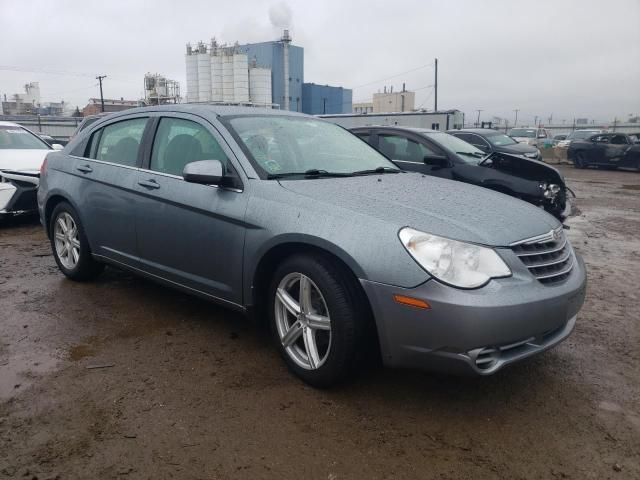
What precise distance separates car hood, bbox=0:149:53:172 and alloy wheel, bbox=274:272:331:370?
6.07m

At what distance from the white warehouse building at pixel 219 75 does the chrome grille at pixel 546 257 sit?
41421mm

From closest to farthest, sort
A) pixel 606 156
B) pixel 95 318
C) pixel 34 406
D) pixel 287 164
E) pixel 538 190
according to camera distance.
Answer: pixel 34 406, pixel 287 164, pixel 95 318, pixel 538 190, pixel 606 156

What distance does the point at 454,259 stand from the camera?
102 inches

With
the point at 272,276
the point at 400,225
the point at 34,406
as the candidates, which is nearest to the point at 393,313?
the point at 400,225

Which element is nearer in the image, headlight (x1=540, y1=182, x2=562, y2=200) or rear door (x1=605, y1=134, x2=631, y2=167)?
headlight (x1=540, y1=182, x2=562, y2=200)

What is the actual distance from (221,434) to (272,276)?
100 centimetres

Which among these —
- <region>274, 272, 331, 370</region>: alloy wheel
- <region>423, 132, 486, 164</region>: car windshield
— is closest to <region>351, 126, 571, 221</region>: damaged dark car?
<region>423, 132, 486, 164</region>: car windshield

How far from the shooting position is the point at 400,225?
2.70m

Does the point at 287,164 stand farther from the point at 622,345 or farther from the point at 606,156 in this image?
the point at 606,156

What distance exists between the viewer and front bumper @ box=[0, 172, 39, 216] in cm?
729

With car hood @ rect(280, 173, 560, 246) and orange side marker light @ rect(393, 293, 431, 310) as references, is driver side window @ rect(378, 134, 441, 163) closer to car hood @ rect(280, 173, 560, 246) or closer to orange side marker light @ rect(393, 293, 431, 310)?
car hood @ rect(280, 173, 560, 246)

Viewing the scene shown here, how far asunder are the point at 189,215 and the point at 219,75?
4202 cm

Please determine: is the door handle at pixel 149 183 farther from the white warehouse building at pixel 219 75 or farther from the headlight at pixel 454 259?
the white warehouse building at pixel 219 75

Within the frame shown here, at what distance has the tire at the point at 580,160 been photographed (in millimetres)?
21448
